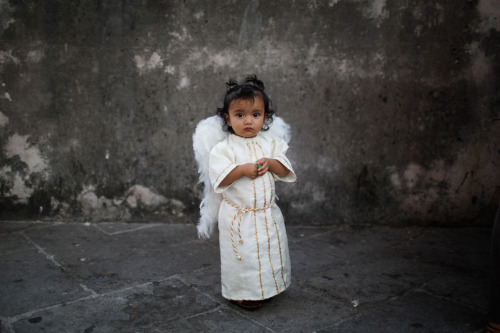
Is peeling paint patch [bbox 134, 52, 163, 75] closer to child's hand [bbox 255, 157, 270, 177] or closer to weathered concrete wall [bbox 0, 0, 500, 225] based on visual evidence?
weathered concrete wall [bbox 0, 0, 500, 225]

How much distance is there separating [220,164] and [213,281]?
0.99m

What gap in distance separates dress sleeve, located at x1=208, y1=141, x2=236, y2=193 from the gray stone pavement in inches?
31.4

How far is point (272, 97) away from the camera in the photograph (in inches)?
172

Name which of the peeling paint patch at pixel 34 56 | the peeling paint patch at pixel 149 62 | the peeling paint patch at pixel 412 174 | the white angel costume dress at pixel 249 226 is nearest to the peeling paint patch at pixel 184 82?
the peeling paint patch at pixel 149 62

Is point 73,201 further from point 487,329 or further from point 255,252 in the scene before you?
point 487,329

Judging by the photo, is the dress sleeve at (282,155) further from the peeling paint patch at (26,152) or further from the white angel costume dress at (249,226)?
the peeling paint patch at (26,152)

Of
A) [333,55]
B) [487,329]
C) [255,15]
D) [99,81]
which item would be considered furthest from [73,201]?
[487,329]

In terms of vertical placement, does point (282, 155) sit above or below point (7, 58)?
below

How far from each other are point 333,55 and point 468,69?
1.15 metres

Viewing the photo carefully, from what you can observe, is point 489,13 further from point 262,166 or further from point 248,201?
point 248,201

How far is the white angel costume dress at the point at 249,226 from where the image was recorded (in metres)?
2.87

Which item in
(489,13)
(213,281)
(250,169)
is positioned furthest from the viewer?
(489,13)

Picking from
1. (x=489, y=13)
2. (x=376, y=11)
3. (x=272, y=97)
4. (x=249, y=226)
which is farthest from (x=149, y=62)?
(x=489, y=13)

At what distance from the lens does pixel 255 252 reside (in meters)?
2.88
